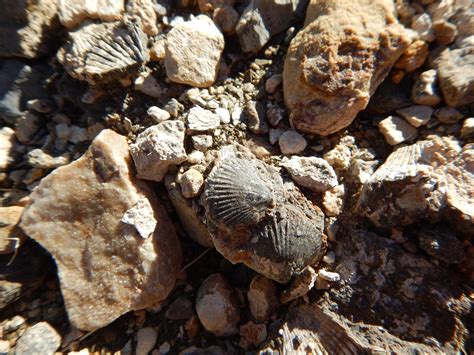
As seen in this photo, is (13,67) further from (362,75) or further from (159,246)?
(362,75)

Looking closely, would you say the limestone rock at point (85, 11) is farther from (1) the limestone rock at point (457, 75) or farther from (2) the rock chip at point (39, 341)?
(1) the limestone rock at point (457, 75)

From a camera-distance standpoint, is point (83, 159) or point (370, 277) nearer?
point (370, 277)

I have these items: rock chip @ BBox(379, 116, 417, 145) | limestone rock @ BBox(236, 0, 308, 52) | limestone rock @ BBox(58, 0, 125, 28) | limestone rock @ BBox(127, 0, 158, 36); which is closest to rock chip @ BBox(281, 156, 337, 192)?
rock chip @ BBox(379, 116, 417, 145)

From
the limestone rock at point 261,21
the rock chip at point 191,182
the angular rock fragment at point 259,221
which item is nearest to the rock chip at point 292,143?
the angular rock fragment at point 259,221

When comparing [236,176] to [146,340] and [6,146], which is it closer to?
[146,340]

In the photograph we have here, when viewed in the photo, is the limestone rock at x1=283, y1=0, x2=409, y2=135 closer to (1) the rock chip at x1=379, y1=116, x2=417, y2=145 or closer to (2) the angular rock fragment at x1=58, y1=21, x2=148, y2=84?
Answer: (1) the rock chip at x1=379, y1=116, x2=417, y2=145

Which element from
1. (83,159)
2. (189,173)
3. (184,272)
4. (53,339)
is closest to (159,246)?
(184,272)
